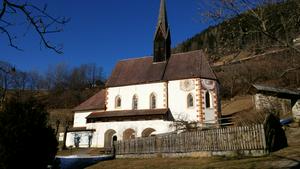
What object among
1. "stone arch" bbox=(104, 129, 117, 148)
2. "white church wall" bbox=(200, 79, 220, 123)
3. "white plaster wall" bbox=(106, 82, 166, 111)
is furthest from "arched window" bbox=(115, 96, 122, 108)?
"white church wall" bbox=(200, 79, 220, 123)

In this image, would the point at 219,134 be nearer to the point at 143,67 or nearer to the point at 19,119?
the point at 19,119

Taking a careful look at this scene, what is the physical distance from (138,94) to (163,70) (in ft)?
13.3

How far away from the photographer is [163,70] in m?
35.1

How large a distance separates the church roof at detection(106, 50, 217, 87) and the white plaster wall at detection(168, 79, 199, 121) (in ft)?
3.31

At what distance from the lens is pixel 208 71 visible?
33344mm

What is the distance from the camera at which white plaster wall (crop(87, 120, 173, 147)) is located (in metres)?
31.3

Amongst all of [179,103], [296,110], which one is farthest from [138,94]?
[296,110]

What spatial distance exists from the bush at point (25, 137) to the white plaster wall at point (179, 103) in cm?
2070

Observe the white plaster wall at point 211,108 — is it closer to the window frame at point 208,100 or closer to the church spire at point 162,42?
the window frame at point 208,100

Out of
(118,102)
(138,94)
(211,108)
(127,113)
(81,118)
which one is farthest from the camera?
(81,118)

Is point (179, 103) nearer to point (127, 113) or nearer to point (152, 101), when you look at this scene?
point (152, 101)

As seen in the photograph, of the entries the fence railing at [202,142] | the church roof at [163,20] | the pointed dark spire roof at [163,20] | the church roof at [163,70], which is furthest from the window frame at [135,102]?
the fence railing at [202,142]

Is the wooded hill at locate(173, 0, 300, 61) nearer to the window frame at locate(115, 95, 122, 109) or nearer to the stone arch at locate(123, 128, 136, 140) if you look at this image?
the stone arch at locate(123, 128, 136, 140)

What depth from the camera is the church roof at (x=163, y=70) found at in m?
33.2
